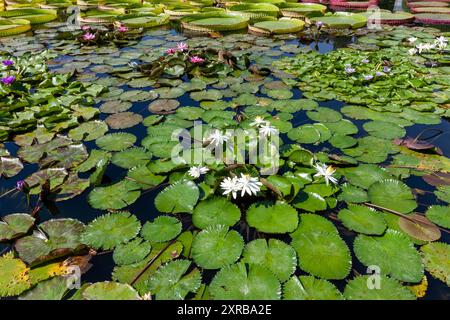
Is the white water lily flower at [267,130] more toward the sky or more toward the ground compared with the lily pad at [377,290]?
more toward the sky

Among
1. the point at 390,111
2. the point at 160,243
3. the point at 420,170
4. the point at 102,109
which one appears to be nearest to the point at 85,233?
the point at 160,243

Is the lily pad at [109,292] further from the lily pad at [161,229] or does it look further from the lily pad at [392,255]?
the lily pad at [392,255]

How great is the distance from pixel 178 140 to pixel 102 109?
4.68 ft

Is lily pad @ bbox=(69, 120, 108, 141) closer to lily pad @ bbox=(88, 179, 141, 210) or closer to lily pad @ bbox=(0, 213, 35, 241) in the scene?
lily pad @ bbox=(88, 179, 141, 210)

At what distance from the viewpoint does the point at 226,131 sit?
11.0 ft

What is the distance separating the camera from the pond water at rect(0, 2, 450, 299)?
2266 millimetres

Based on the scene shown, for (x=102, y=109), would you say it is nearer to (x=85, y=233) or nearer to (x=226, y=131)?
(x=226, y=131)

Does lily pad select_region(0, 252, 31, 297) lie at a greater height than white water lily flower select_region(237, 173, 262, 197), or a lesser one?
lesser

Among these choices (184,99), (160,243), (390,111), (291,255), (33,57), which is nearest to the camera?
(291,255)

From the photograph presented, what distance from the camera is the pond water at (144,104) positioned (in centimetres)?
227

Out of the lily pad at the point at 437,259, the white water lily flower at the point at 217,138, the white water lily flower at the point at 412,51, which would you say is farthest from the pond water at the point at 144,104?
the white water lily flower at the point at 412,51

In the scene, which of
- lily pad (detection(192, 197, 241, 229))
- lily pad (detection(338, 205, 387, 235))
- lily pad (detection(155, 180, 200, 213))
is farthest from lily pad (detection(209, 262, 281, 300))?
lily pad (detection(338, 205, 387, 235))

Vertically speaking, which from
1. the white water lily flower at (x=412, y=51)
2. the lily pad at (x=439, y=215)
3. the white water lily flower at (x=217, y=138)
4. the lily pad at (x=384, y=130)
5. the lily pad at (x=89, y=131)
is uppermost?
the white water lily flower at (x=412, y=51)

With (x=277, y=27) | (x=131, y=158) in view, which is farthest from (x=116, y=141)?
(x=277, y=27)
